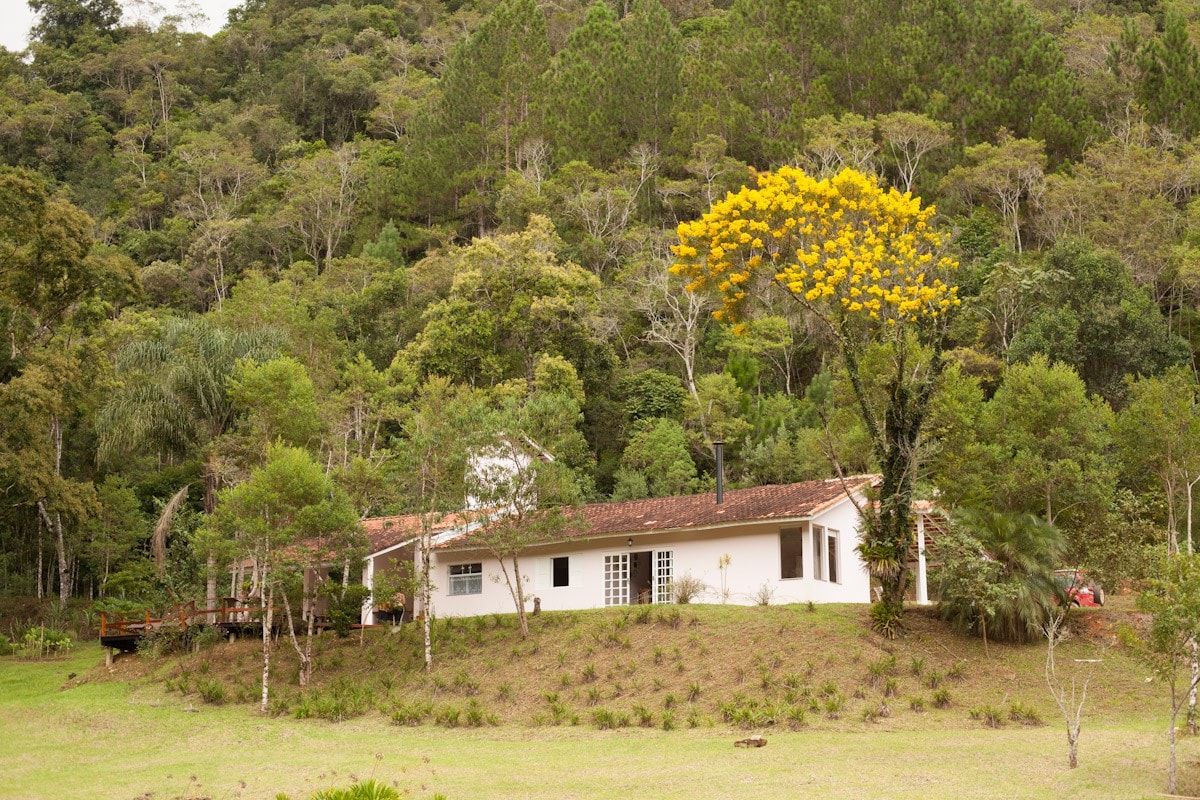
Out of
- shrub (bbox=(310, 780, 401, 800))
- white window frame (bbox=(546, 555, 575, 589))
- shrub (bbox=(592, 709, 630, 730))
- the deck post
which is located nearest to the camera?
shrub (bbox=(310, 780, 401, 800))

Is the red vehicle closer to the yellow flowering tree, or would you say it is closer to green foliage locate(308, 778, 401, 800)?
the yellow flowering tree

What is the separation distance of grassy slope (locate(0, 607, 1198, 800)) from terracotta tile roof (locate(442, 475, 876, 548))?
7.58 feet

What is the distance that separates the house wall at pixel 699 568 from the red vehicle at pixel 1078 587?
447cm

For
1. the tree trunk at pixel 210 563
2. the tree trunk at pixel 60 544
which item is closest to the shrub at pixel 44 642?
the tree trunk at pixel 60 544

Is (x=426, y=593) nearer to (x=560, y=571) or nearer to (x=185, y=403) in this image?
(x=560, y=571)

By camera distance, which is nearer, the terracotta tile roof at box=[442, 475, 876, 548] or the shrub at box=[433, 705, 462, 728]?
the shrub at box=[433, 705, 462, 728]

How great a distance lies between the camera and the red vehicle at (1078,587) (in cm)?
2588

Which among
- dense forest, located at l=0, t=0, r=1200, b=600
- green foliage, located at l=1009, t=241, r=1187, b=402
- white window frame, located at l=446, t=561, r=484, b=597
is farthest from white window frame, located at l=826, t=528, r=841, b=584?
green foliage, located at l=1009, t=241, r=1187, b=402

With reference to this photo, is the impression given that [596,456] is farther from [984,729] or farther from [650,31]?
[984,729]

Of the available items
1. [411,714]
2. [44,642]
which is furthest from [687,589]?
[44,642]

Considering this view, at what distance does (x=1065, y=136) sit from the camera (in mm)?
55188

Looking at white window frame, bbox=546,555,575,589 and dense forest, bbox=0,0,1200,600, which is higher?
dense forest, bbox=0,0,1200,600

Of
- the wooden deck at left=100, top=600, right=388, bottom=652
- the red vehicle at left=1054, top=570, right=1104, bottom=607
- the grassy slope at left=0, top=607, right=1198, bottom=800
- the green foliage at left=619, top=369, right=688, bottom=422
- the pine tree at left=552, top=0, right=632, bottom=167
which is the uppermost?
the pine tree at left=552, top=0, right=632, bottom=167

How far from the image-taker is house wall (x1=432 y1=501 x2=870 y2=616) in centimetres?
2925
